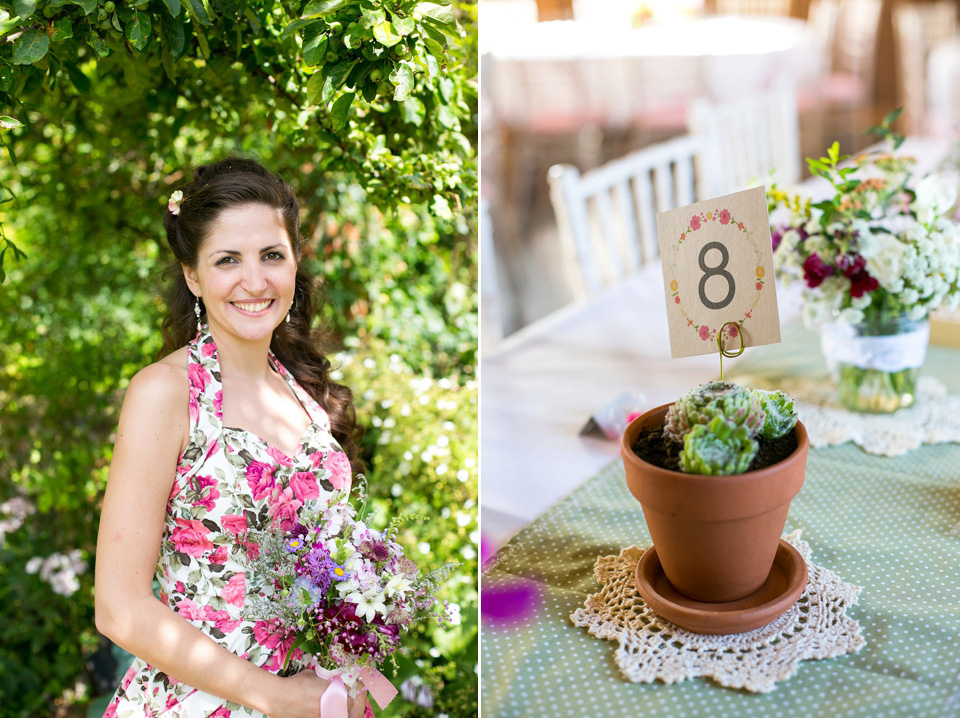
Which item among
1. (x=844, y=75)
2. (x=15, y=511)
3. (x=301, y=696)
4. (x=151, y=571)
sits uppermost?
(x=844, y=75)

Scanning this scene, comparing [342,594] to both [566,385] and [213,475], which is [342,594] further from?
[566,385]

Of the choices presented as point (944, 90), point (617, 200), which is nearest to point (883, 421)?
point (617, 200)

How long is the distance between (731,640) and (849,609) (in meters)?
0.18

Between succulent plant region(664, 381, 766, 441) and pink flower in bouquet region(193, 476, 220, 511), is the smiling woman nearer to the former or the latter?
pink flower in bouquet region(193, 476, 220, 511)

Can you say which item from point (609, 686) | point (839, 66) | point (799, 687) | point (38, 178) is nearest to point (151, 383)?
point (609, 686)

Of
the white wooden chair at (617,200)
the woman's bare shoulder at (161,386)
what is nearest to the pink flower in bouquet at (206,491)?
the woman's bare shoulder at (161,386)

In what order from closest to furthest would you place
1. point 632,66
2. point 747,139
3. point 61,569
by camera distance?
1. point 61,569
2. point 747,139
3. point 632,66

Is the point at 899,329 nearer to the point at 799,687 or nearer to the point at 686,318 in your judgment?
the point at 686,318

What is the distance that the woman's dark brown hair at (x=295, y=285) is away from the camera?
124 cm

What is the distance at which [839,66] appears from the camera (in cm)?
773

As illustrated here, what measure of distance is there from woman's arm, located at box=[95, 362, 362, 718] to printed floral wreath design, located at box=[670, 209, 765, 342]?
686 millimetres

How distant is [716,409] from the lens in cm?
89

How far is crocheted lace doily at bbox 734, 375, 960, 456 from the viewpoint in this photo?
149cm

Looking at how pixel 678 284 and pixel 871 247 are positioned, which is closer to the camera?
pixel 678 284
